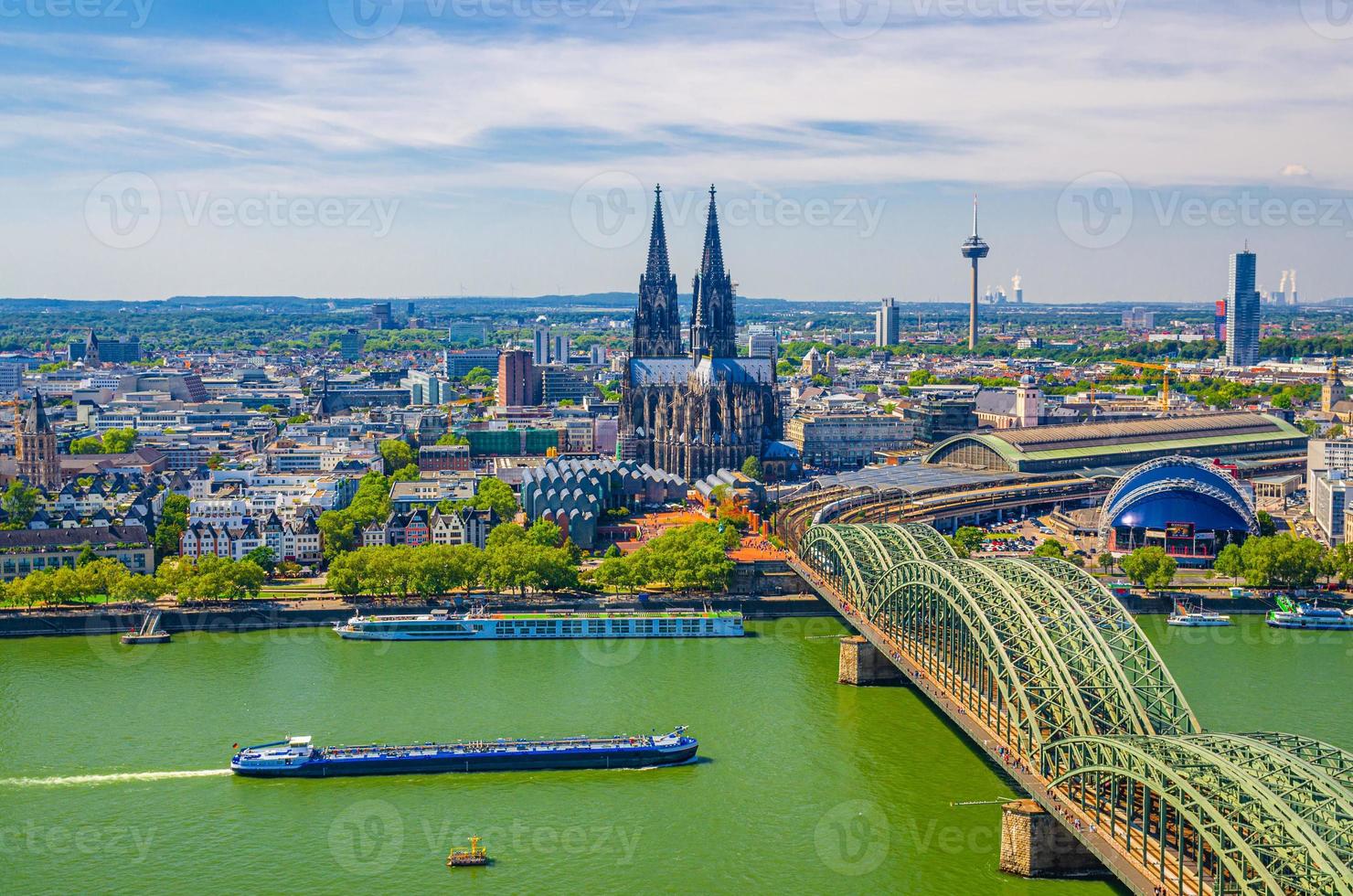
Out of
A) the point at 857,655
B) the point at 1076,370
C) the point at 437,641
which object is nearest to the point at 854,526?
the point at 857,655

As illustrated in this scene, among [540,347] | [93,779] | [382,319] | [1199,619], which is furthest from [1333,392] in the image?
[382,319]

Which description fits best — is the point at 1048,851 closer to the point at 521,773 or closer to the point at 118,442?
the point at 521,773

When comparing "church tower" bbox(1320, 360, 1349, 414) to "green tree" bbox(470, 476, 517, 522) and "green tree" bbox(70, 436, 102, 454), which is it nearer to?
"green tree" bbox(470, 476, 517, 522)

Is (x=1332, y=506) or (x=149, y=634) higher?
(x=1332, y=506)

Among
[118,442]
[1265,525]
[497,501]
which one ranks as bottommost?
[1265,525]

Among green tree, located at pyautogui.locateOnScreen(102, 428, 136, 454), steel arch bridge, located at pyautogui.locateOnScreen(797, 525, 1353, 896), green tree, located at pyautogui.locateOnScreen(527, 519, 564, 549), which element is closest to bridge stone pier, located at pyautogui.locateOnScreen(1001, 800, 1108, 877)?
steel arch bridge, located at pyautogui.locateOnScreen(797, 525, 1353, 896)

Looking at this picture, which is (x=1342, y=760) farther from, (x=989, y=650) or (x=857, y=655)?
(x=857, y=655)
